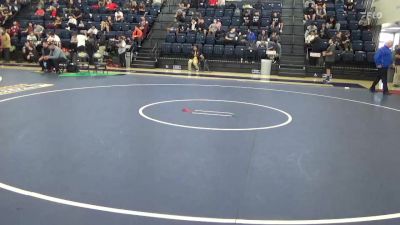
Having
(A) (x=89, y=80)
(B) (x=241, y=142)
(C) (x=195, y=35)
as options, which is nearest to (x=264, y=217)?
(B) (x=241, y=142)

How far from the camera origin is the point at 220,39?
18.5 meters

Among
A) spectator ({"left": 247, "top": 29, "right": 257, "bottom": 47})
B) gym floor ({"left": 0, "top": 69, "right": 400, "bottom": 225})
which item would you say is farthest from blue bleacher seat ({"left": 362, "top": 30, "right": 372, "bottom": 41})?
gym floor ({"left": 0, "top": 69, "right": 400, "bottom": 225})

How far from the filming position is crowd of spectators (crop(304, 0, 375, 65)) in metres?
17.2

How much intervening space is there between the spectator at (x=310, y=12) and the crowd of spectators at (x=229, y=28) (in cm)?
130

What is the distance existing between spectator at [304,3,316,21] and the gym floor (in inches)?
420

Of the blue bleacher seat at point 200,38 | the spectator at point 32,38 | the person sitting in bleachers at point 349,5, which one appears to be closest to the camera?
the blue bleacher seat at point 200,38

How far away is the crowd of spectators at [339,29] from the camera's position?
17234 mm

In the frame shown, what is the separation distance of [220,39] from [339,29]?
5.17m

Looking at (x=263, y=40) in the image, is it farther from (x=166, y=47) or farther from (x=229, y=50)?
(x=166, y=47)

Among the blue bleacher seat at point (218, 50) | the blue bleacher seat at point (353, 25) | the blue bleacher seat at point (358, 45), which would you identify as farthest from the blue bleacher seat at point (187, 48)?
the blue bleacher seat at point (353, 25)

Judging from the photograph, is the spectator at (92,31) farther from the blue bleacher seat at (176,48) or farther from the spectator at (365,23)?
the spectator at (365,23)

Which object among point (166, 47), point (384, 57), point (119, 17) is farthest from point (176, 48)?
point (384, 57)

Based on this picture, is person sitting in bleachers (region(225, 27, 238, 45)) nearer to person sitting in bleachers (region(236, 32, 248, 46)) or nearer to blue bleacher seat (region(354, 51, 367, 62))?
person sitting in bleachers (region(236, 32, 248, 46))

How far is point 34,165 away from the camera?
16.1 feet
